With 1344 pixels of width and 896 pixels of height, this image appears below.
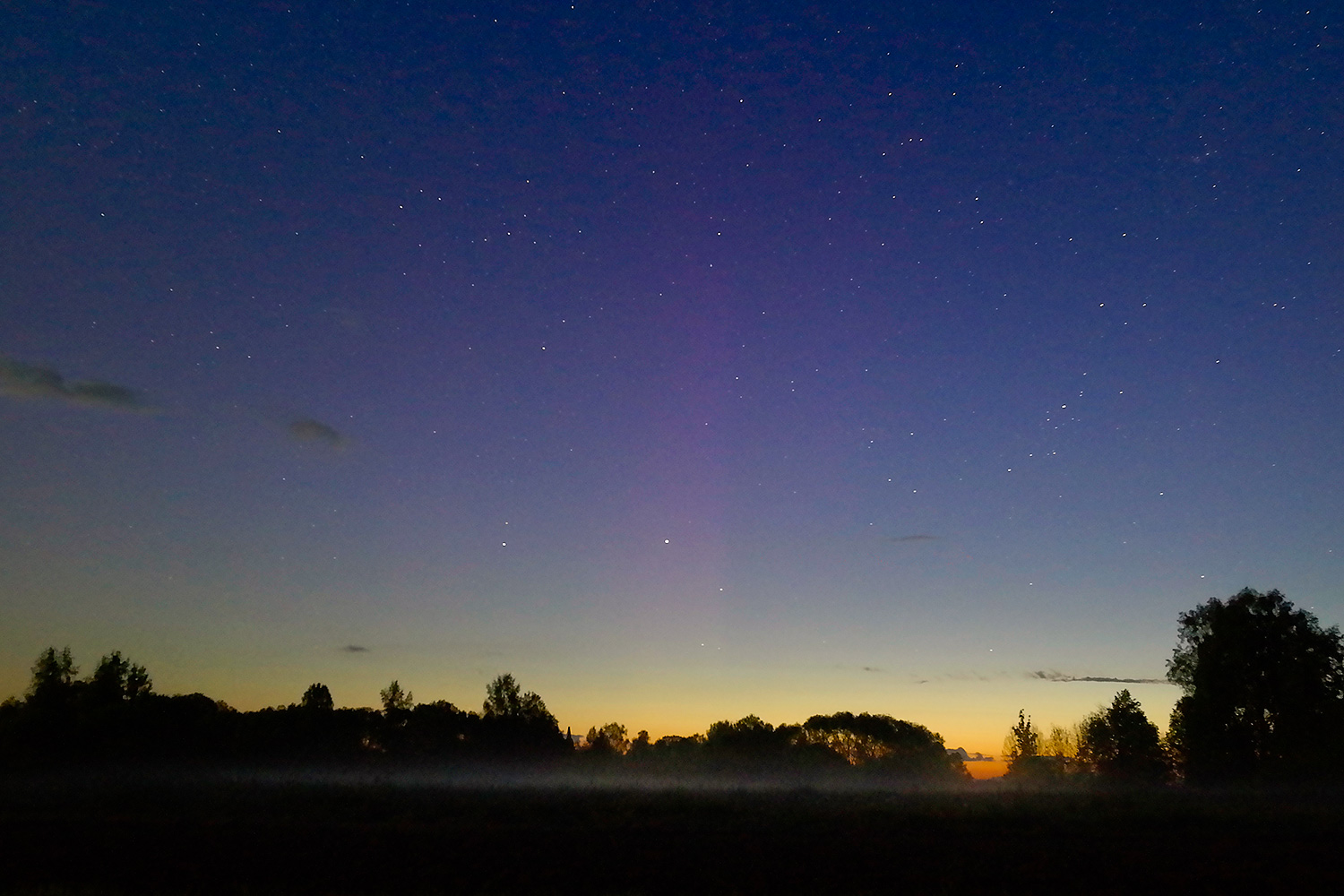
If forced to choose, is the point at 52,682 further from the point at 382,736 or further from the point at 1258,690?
the point at 1258,690

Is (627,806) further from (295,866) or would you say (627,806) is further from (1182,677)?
(1182,677)

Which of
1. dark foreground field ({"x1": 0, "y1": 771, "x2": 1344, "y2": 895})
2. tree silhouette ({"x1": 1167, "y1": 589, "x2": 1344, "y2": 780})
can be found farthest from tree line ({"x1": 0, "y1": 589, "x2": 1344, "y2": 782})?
dark foreground field ({"x1": 0, "y1": 771, "x2": 1344, "y2": 895})

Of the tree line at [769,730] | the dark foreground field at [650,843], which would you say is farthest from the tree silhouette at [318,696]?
the dark foreground field at [650,843]

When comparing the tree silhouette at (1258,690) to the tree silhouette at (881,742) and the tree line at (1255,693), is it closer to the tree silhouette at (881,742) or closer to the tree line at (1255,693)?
the tree line at (1255,693)

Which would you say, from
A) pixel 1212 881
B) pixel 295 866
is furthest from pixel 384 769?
pixel 1212 881

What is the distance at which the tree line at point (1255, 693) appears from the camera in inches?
2304

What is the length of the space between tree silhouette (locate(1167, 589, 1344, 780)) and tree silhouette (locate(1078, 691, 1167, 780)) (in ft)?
21.0

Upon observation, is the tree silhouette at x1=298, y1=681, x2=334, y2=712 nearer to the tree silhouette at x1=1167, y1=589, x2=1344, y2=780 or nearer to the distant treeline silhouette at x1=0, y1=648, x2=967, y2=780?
the distant treeline silhouette at x1=0, y1=648, x2=967, y2=780

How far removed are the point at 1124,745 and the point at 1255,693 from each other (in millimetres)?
18926

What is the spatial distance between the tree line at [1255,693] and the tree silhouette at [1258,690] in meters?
0.06

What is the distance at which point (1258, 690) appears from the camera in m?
61.5

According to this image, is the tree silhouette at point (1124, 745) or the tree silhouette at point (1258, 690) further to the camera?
the tree silhouette at point (1124, 745)

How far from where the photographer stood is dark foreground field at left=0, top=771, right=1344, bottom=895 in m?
21.4

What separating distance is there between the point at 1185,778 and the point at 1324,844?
36.8m
